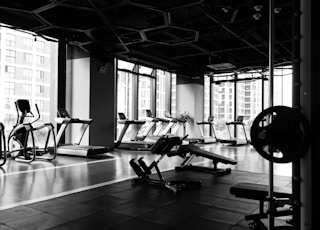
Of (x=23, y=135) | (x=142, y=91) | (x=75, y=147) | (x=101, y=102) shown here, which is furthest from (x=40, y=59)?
(x=142, y=91)

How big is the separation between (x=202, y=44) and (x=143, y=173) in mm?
5821

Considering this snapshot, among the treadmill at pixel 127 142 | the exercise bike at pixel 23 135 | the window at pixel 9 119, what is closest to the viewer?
the exercise bike at pixel 23 135

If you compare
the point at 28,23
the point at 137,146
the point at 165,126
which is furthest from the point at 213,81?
the point at 28,23

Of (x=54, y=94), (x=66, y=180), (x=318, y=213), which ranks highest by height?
(x=54, y=94)

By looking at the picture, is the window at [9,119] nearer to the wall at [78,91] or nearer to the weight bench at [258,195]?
the wall at [78,91]

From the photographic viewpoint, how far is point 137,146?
8906 mm

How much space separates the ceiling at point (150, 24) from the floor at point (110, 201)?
2968mm

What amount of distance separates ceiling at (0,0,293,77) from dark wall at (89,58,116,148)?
0.39m

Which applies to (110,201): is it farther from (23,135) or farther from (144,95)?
(144,95)

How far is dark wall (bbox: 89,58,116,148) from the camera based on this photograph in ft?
26.3

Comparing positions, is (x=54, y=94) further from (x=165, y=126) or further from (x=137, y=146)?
(x=165, y=126)

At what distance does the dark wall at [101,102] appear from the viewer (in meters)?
8.01

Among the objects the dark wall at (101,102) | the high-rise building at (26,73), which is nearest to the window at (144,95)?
the dark wall at (101,102)

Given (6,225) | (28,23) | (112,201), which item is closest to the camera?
(6,225)
